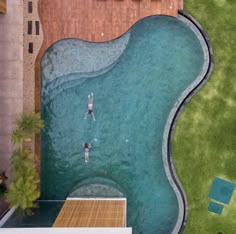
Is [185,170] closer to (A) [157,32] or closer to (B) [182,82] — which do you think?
(B) [182,82]

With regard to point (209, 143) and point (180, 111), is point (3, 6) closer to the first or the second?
point (180, 111)

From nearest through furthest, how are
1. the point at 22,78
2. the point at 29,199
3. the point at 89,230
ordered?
the point at 89,230
the point at 29,199
the point at 22,78

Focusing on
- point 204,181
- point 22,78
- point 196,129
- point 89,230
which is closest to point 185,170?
point 204,181

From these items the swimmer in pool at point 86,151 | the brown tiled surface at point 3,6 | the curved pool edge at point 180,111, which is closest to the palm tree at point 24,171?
the swimmer in pool at point 86,151

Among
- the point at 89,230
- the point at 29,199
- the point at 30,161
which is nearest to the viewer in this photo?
the point at 89,230

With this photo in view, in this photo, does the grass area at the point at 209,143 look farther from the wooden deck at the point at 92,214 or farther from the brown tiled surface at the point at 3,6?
the brown tiled surface at the point at 3,6

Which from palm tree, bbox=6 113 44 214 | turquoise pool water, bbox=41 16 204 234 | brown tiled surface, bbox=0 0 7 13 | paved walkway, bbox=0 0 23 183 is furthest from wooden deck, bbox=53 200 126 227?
brown tiled surface, bbox=0 0 7 13
